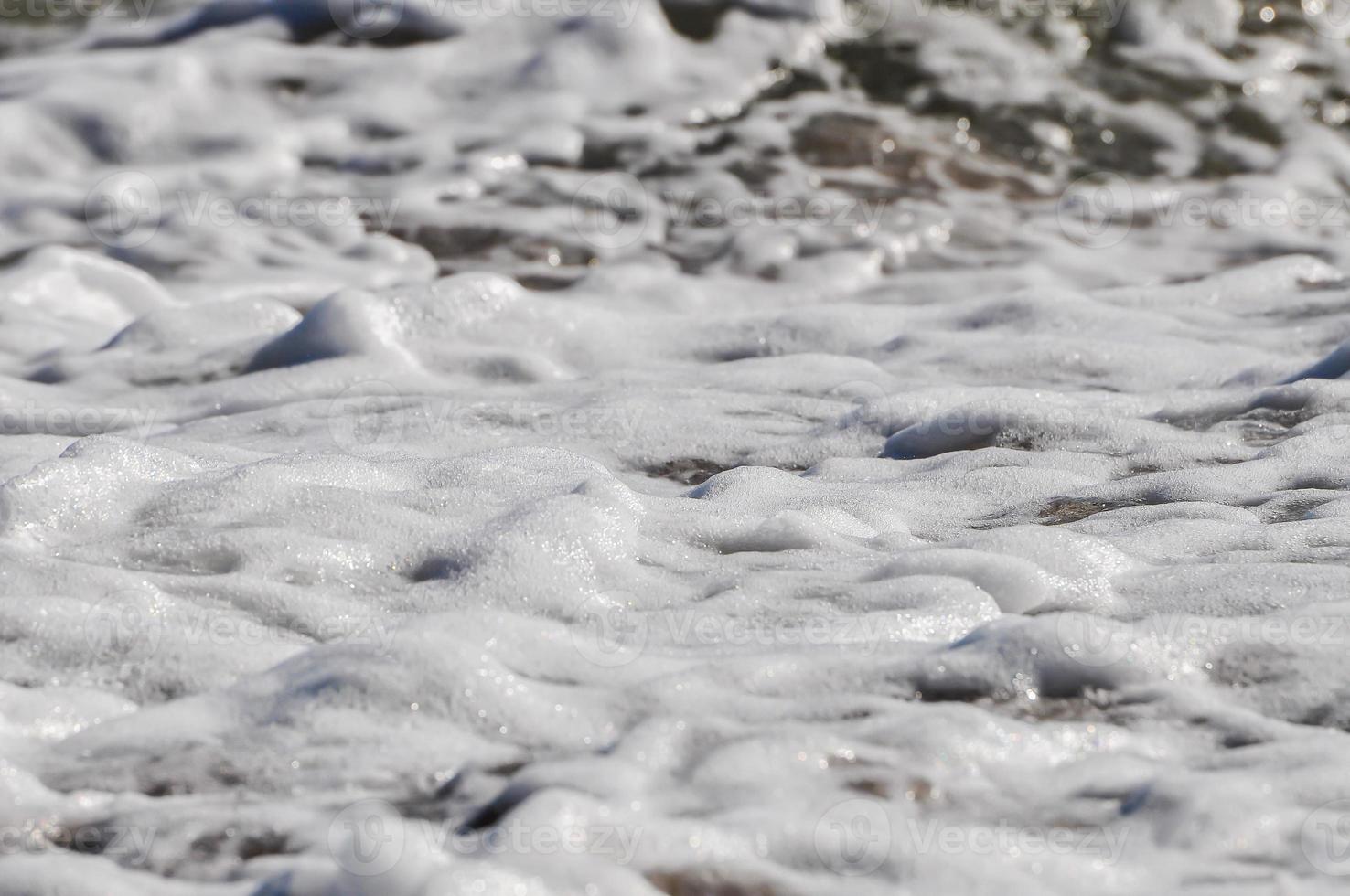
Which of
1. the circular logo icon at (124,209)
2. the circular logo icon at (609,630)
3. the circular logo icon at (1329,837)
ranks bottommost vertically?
the circular logo icon at (124,209)

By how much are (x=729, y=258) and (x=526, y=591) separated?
3654 mm

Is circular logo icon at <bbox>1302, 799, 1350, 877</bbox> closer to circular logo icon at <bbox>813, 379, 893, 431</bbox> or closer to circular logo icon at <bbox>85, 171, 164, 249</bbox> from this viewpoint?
circular logo icon at <bbox>813, 379, 893, 431</bbox>

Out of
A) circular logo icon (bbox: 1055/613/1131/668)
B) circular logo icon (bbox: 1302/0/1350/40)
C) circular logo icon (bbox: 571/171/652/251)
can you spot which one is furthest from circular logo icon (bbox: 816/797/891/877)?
circular logo icon (bbox: 1302/0/1350/40)

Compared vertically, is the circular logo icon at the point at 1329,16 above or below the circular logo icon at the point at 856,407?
above

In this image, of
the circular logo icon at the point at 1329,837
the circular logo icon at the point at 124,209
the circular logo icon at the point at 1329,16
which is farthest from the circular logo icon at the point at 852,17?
the circular logo icon at the point at 1329,837

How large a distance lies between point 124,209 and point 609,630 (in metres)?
4.59

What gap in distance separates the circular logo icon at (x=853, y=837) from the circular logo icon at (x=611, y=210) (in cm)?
440

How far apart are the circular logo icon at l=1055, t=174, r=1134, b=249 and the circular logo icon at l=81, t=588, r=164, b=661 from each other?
4809 millimetres

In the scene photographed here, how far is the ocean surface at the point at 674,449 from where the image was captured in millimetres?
1853

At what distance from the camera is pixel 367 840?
1724 mm

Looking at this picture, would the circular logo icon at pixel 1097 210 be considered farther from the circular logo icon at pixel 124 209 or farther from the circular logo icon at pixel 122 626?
the circular logo icon at pixel 122 626

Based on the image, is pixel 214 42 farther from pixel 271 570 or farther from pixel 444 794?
pixel 444 794

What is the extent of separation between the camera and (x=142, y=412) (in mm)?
4051

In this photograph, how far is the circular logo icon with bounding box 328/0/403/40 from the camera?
7.29m
